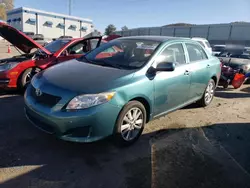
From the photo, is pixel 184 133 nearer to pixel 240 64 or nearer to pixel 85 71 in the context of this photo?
pixel 85 71

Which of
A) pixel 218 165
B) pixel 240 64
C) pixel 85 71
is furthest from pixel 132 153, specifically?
pixel 240 64

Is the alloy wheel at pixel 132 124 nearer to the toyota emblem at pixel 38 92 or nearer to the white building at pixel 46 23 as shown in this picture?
the toyota emblem at pixel 38 92

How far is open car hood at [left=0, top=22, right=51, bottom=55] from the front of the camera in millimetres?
5516

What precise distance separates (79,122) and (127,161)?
877mm

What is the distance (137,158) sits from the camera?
3.29 m

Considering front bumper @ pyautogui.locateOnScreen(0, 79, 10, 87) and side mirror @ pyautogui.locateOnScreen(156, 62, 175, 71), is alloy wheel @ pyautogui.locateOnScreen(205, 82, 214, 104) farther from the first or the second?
front bumper @ pyautogui.locateOnScreen(0, 79, 10, 87)

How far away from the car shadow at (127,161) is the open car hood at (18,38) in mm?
2418

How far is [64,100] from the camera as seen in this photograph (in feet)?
9.80

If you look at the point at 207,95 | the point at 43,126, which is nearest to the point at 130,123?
the point at 43,126

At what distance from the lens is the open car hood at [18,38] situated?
5516mm

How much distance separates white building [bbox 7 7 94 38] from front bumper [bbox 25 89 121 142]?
53143 mm

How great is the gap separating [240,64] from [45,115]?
802cm

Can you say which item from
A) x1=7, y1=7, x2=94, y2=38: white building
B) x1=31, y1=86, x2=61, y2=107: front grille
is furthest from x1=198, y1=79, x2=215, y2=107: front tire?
x1=7, y1=7, x2=94, y2=38: white building

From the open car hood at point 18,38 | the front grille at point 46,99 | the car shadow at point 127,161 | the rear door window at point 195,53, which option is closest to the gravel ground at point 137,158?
the car shadow at point 127,161
